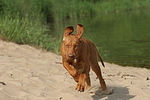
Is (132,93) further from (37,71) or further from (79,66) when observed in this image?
(37,71)

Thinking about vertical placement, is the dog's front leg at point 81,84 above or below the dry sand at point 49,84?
above

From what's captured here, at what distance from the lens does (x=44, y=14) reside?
2830 centimetres

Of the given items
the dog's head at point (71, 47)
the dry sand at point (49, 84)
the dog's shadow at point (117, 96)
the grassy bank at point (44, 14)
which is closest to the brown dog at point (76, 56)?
the dog's head at point (71, 47)

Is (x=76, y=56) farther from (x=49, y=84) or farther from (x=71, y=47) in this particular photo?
(x=49, y=84)

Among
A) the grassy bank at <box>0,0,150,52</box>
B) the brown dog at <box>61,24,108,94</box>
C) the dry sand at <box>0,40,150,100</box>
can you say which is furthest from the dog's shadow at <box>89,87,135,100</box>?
the grassy bank at <box>0,0,150,52</box>

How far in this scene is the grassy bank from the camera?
46.6 feet

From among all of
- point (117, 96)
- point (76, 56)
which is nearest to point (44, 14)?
point (117, 96)

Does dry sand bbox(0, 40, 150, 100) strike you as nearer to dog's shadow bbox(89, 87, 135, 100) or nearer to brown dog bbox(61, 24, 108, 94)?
dog's shadow bbox(89, 87, 135, 100)

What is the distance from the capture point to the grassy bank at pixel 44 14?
14.2m

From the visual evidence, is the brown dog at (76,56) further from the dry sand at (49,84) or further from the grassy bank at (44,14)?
the grassy bank at (44,14)

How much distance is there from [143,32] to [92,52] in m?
16.9

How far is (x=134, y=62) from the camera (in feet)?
43.4

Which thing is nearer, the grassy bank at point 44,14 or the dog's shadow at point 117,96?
the dog's shadow at point 117,96

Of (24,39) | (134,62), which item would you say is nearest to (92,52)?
(134,62)
